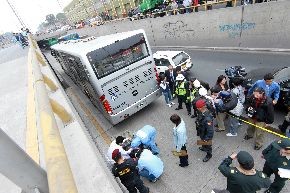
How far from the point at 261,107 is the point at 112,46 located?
5.42m

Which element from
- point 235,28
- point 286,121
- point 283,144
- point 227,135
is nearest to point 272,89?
point 286,121

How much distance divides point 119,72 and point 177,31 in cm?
1267

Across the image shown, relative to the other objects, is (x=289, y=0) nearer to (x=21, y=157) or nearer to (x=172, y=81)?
(x=172, y=81)

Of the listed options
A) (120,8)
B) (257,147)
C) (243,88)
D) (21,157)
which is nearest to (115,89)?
(243,88)

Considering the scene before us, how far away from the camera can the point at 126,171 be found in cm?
489

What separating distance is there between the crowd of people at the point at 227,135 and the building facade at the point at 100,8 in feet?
119

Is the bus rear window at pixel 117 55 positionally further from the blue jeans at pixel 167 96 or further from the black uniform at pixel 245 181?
the black uniform at pixel 245 181

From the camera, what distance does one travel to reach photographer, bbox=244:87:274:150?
5840mm

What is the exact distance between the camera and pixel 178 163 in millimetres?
6723

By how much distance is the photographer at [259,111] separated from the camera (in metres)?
5.84

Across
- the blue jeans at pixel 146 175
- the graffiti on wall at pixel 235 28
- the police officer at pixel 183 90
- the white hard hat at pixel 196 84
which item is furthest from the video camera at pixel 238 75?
the graffiti on wall at pixel 235 28

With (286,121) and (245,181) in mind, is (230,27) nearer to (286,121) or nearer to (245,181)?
(286,121)

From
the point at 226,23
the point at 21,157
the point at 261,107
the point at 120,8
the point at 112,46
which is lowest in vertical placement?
the point at 120,8

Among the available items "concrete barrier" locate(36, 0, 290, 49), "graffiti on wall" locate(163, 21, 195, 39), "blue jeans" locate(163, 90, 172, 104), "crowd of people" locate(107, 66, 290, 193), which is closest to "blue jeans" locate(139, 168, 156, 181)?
"crowd of people" locate(107, 66, 290, 193)
